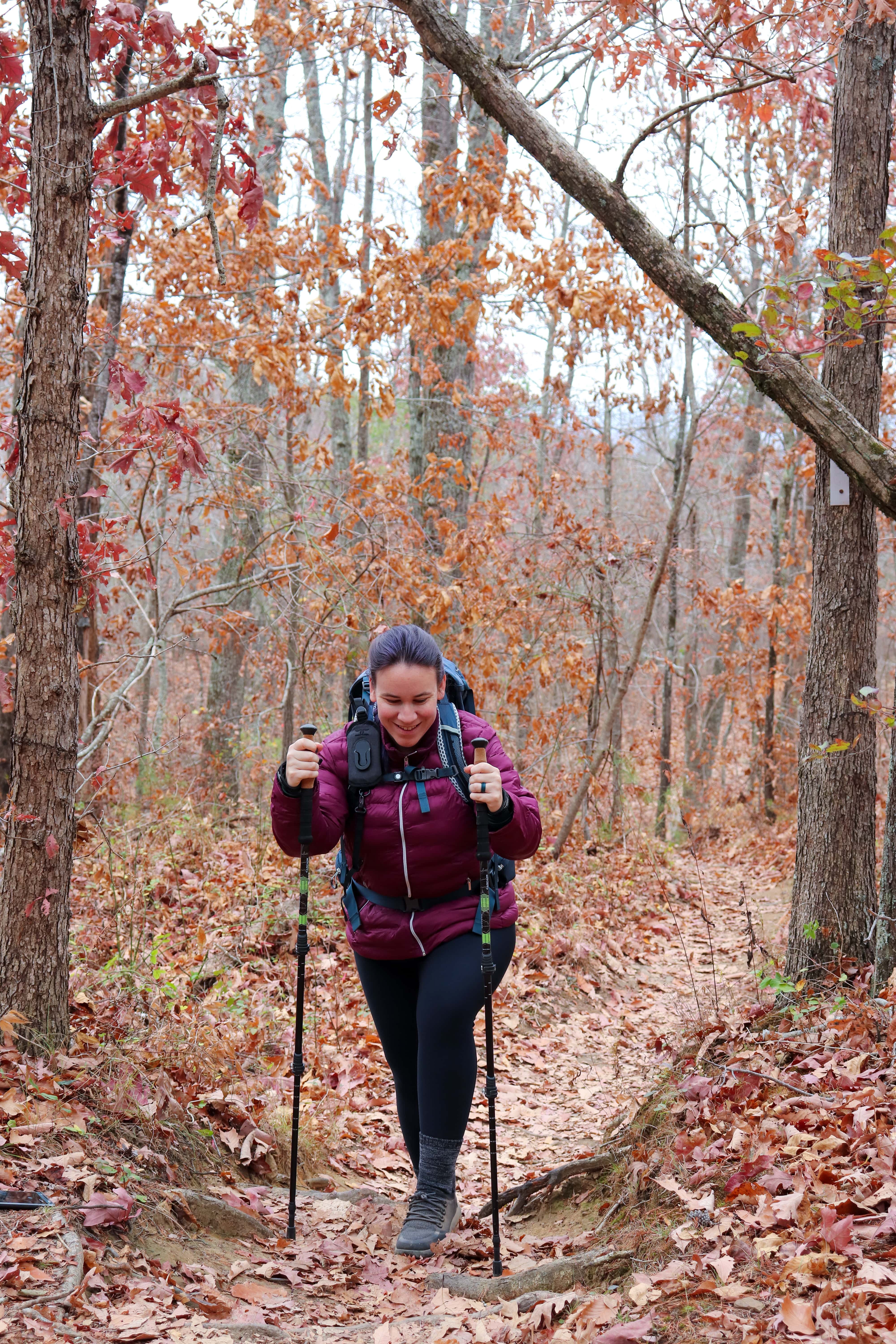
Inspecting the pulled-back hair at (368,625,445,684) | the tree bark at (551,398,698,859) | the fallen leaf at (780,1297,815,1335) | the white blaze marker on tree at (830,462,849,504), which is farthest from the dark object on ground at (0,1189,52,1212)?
the tree bark at (551,398,698,859)

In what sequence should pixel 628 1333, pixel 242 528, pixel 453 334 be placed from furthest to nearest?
1. pixel 242 528
2. pixel 453 334
3. pixel 628 1333

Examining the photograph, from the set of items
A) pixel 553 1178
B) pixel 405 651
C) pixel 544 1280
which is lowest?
pixel 553 1178

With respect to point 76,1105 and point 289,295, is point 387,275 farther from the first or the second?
point 76,1105

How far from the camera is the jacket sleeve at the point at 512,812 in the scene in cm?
378

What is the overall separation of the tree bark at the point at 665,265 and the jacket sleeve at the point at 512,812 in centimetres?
202

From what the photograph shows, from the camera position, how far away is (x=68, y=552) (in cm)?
402

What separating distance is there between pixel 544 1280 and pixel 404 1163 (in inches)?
81.6

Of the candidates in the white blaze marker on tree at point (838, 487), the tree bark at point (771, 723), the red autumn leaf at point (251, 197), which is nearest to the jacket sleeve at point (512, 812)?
the white blaze marker on tree at point (838, 487)

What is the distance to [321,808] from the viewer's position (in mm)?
3811

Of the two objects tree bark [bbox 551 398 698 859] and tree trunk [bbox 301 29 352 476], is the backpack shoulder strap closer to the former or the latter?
tree trunk [bbox 301 29 352 476]

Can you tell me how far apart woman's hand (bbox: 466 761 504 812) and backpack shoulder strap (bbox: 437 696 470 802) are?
118 mm

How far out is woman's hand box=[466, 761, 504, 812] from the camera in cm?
366

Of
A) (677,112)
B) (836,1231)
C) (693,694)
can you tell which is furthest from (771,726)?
(836,1231)

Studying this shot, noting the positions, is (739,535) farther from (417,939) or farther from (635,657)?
(417,939)
